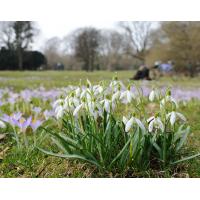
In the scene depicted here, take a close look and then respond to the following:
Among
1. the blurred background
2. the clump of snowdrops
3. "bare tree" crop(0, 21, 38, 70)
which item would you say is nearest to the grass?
the blurred background

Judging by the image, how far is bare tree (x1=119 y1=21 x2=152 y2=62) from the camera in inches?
145

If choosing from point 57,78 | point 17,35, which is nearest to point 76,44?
point 17,35

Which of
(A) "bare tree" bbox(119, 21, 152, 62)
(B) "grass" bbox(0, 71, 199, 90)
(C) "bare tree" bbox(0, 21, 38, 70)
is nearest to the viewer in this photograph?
(C) "bare tree" bbox(0, 21, 38, 70)

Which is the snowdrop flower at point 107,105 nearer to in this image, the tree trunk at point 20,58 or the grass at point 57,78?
the grass at point 57,78

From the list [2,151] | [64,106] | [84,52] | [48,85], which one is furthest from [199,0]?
[48,85]

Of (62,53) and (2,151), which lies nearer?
(2,151)

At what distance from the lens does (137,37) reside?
406 cm

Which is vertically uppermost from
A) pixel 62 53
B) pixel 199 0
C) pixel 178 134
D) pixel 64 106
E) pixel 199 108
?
pixel 199 0

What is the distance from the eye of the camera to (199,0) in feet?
9.25

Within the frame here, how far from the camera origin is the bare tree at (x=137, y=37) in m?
3.68

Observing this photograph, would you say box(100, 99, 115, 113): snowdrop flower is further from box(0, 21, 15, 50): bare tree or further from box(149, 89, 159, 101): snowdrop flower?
box(0, 21, 15, 50): bare tree

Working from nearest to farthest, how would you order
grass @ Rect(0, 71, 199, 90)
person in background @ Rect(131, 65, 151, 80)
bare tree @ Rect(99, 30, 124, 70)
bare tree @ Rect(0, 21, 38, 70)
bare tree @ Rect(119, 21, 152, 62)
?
bare tree @ Rect(0, 21, 38, 70) < bare tree @ Rect(119, 21, 152, 62) < bare tree @ Rect(99, 30, 124, 70) < grass @ Rect(0, 71, 199, 90) < person in background @ Rect(131, 65, 151, 80)

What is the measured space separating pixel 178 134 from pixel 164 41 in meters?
3.37
